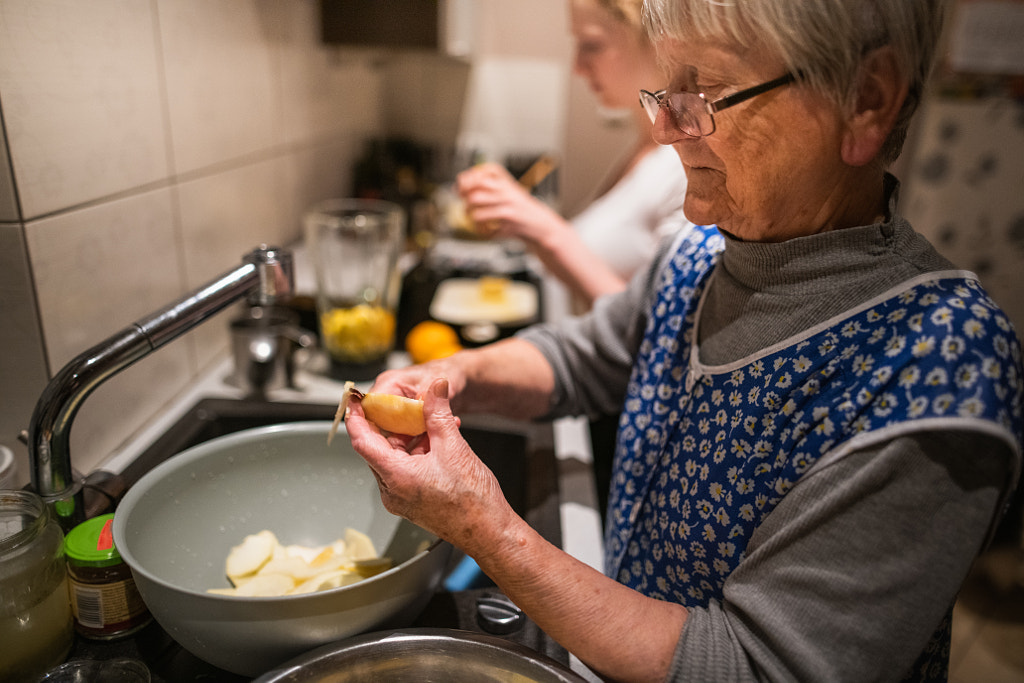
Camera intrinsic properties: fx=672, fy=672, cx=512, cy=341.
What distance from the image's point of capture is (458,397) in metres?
0.93

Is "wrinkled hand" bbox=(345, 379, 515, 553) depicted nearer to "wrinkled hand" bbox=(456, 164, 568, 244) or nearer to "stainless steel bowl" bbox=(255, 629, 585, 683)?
"stainless steel bowl" bbox=(255, 629, 585, 683)

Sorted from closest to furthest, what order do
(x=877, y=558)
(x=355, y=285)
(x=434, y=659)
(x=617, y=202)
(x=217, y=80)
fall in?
(x=877, y=558), (x=434, y=659), (x=217, y=80), (x=355, y=285), (x=617, y=202)

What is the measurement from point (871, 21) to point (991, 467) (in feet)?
1.19

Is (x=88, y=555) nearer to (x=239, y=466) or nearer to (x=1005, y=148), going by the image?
(x=239, y=466)

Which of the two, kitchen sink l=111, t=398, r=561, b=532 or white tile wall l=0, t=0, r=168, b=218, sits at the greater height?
white tile wall l=0, t=0, r=168, b=218

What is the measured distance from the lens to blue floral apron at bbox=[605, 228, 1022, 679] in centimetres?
54

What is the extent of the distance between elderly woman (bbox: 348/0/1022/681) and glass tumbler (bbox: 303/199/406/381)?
0.67 meters

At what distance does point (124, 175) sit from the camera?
38.5 inches

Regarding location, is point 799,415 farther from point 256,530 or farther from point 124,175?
point 124,175

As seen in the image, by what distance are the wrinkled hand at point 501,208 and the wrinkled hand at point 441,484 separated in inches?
Result: 33.7

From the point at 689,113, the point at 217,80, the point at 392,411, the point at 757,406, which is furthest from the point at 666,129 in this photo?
the point at 217,80

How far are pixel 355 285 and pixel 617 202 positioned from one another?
68 cm

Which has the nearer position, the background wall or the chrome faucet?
the chrome faucet

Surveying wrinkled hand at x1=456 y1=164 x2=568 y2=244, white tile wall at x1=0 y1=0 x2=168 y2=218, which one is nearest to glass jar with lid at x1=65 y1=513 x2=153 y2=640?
white tile wall at x1=0 y1=0 x2=168 y2=218
